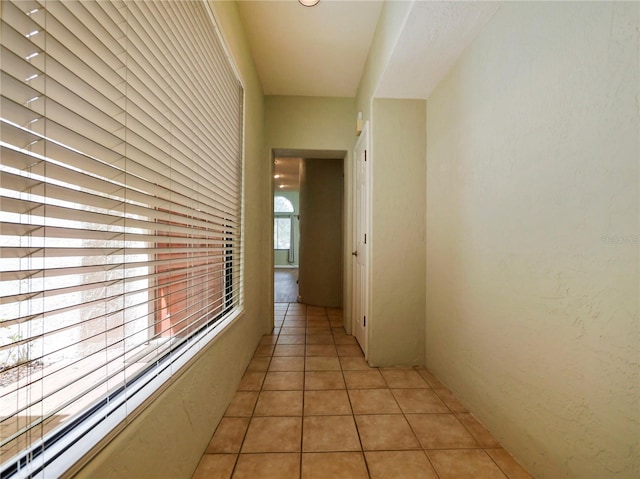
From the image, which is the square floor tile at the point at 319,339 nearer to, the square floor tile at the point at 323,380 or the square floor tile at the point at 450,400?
the square floor tile at the point at 323,380

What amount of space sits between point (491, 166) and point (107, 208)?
5.78ft

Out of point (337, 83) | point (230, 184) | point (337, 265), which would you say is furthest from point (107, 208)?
point (337, 265)

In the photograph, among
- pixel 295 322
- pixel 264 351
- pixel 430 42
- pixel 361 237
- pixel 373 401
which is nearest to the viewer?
pixel 430 42

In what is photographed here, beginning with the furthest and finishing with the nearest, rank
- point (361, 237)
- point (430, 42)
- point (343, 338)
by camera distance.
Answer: point (343, 338) → point (361, 237) → point (430, 42)

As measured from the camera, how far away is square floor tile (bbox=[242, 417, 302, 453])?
1387 millimetres

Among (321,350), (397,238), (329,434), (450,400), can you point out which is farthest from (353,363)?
(397,238)

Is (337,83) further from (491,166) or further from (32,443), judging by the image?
(32,443)

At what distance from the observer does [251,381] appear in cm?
203

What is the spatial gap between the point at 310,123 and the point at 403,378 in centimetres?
268

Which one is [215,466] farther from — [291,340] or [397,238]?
[397,238]

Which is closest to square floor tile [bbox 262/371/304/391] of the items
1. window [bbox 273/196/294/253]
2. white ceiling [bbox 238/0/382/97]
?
white ceiling [bbox 238/0/382/97]

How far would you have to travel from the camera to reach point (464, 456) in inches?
53.0

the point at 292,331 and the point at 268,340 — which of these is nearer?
the point at 268,340

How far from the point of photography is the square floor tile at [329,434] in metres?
1.40
